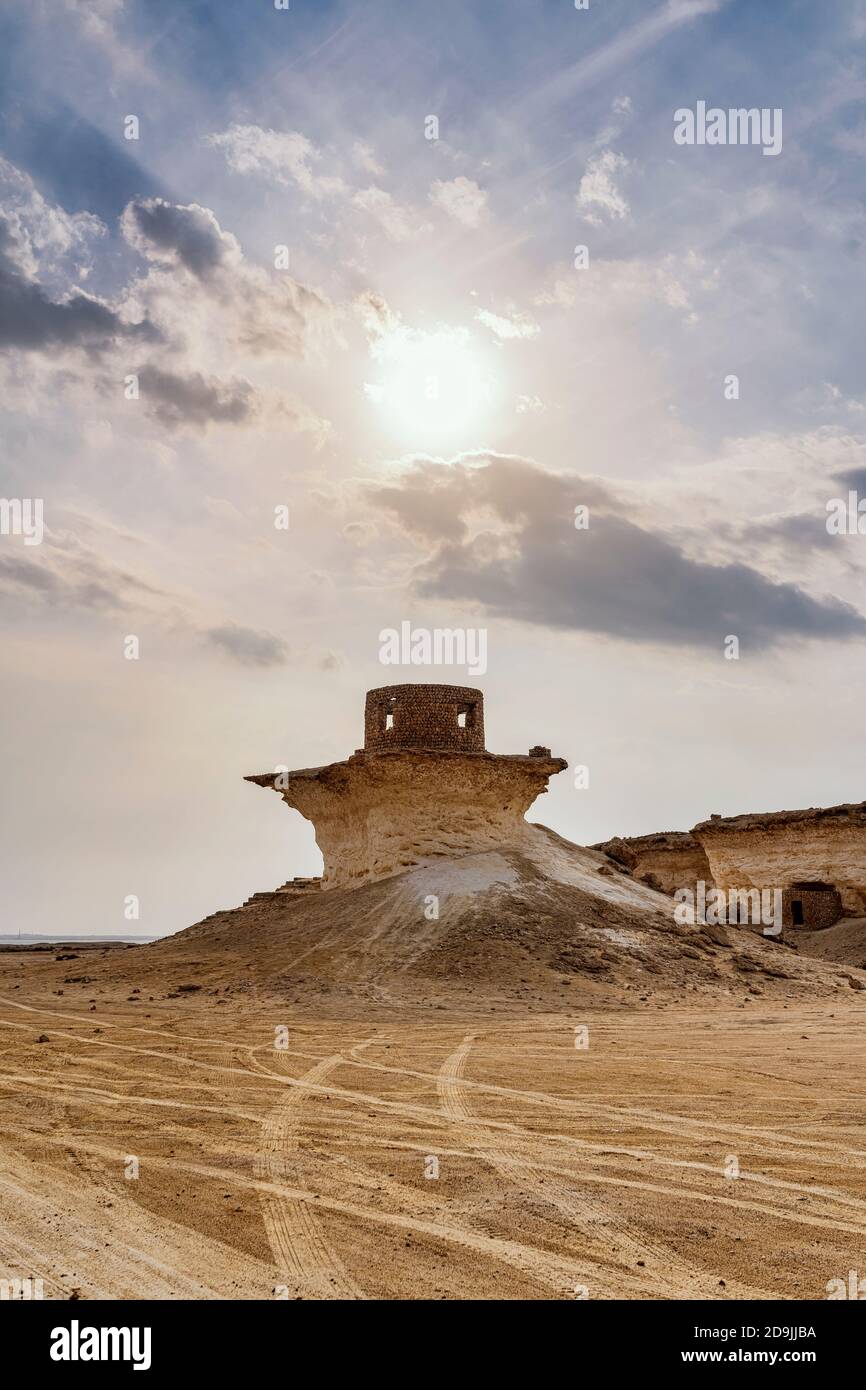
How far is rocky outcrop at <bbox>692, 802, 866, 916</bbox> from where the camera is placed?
1049 inches

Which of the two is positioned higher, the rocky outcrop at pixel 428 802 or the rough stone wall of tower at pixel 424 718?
the rough stone wall of tower at pixel 424 718

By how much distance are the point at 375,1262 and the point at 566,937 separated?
48.0ft

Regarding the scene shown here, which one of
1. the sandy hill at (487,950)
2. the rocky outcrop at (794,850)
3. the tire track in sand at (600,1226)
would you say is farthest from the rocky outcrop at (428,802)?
the tire track in sand at (600,1226)

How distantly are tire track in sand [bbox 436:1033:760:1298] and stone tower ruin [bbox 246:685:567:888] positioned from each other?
15.1 metres

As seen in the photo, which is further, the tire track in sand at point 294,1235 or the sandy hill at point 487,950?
the sandy hill at point 487,950

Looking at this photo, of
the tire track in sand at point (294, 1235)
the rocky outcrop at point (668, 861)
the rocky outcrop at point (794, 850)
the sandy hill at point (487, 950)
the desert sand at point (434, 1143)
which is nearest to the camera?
the tire track in sand at point (294, 1235)

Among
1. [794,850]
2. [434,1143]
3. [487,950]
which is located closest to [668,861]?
[794,850]

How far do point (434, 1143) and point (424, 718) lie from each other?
16.9 m

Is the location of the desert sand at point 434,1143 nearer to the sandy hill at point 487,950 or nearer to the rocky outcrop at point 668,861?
the sandy hill at point 487,950

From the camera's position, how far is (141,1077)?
8.58 m

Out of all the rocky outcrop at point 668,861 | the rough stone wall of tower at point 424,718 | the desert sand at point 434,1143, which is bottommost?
the desert sand at point 434,1143

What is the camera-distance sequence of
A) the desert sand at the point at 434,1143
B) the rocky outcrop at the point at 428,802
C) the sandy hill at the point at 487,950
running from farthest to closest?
the rocky outcrop at the point at 428,802 < the sandy hill at the point at 487,950 < the desert sand at the point at 434,1143

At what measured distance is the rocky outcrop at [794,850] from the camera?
26641mm

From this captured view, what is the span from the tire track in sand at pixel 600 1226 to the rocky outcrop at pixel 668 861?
82.6 feet
